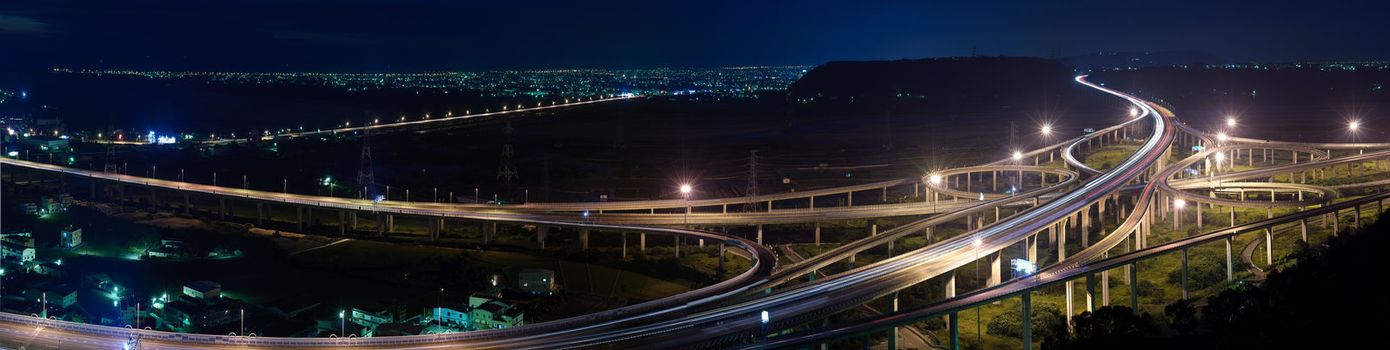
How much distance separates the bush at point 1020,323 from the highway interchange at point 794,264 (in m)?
1.39

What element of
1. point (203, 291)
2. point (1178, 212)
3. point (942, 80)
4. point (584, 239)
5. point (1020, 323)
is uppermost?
point (942, 80)

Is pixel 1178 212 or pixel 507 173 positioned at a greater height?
pixel 507 173

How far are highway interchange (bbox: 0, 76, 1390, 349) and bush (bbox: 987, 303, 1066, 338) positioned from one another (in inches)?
54.7

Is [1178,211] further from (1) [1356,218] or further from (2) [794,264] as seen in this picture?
(2) [794,264]

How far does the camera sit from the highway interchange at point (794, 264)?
23.5 metres

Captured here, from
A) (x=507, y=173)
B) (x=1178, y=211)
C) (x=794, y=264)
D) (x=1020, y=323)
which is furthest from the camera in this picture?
(x=507, y=173)

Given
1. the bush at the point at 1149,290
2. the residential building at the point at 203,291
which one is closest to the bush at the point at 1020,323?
the bush at the point at 1149,290

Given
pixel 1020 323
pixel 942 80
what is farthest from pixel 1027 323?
pixel 942 80

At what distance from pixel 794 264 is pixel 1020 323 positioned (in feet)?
28.9

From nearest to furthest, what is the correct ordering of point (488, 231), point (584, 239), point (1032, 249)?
point (1032, 249) → point (584, 239) → point (488, 231)

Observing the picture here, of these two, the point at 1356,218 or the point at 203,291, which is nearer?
the point at 203,291

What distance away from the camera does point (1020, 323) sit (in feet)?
95.7

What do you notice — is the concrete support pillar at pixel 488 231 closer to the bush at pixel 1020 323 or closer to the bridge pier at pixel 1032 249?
the bridge pier at pixel 1032 249

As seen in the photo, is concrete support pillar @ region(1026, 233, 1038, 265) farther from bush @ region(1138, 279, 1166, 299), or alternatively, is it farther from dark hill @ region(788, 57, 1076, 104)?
dark hill @ region(788, 57, 1076, 104)
